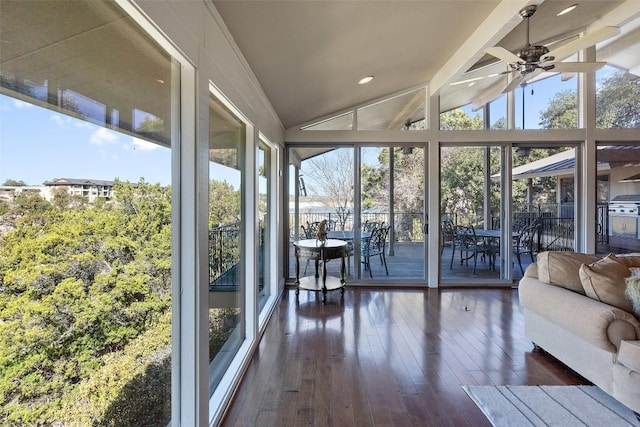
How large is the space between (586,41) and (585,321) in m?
2.33

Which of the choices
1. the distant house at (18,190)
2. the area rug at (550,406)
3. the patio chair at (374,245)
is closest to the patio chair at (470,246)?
the patio chair at (374,245)

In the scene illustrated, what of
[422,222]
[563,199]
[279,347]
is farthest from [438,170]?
[279,347]

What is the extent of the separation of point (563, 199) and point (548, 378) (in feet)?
12.2

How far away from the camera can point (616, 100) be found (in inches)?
199

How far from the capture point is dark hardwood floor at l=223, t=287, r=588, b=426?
2.09m

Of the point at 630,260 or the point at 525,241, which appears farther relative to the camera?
the point at 525,241

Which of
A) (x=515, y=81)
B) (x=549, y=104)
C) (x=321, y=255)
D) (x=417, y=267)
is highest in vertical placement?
(x=549, y=104)

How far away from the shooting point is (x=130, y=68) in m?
1.25

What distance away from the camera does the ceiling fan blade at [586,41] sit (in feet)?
8.73

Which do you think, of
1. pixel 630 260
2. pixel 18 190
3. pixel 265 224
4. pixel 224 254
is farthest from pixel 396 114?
pixel 18 190

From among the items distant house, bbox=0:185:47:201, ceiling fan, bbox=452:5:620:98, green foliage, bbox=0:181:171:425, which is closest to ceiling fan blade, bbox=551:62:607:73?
ceiling fan, bbox=452:5:620:98

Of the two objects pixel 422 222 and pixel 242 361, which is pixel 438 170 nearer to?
pixel 422 222

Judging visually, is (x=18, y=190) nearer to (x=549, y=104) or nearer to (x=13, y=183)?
(x=13, y=183)

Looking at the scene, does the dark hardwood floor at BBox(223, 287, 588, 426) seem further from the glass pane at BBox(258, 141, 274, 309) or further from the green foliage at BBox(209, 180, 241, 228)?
the green foliage at BBox(209, 180, 241, 228)
